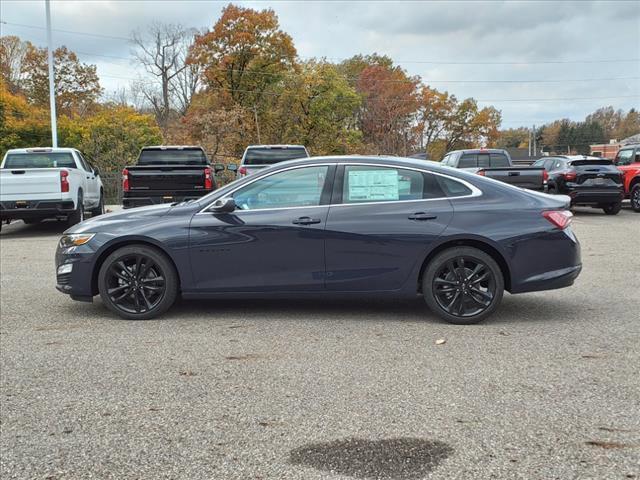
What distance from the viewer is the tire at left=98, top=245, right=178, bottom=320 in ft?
19.6

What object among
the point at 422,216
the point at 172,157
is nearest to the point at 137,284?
→ the point at 422,216

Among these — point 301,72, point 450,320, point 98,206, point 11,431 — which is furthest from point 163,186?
point 301,72

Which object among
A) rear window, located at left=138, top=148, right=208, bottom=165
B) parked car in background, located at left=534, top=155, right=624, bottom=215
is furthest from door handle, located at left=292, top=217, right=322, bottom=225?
parked car in background, located at left=534, top=155, right=624, bottom=215

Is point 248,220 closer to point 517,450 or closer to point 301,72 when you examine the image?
point 517,450

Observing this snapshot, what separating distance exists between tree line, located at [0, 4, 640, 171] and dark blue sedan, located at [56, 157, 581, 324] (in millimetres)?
24482

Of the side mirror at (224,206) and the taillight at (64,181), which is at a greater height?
the taillight at (64,181)

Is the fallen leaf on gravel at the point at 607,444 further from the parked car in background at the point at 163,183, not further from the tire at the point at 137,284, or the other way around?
the parked car in background at the point at 163,183

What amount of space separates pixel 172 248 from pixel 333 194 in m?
1.63

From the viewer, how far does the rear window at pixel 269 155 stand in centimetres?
1573

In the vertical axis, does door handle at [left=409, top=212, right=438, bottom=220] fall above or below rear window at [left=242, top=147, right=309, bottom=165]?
below

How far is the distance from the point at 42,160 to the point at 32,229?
6.64 feet

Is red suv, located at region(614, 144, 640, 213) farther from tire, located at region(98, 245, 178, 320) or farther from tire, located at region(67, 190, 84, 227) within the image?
tire, located at region(98, 245, 178, 320)

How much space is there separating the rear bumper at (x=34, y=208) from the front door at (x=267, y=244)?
875cm

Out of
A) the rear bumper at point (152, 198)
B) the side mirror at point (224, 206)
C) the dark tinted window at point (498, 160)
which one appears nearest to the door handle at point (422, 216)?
the side mirror at point (224, 206)
